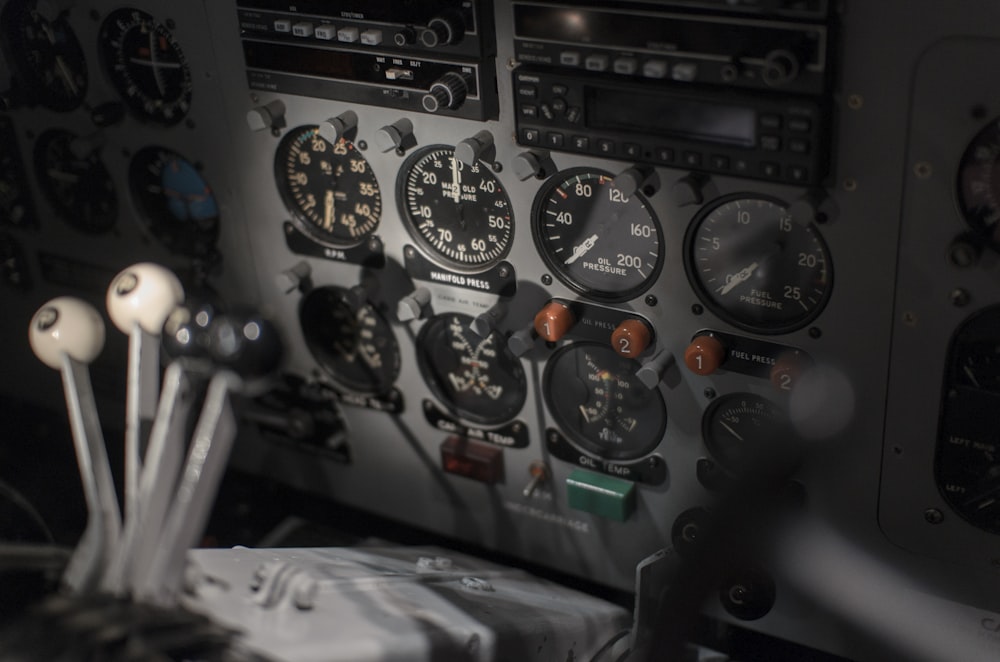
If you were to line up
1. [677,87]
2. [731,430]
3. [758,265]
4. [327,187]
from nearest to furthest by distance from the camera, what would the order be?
[677,87] → [758,265] → [731,430] → [327,187]

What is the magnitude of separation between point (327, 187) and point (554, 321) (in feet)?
2.58

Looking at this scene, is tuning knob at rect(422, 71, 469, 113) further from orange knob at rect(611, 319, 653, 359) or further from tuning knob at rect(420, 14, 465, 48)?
orange knob at rect(611, 319, 653, 359)

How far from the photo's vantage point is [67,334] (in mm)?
1980

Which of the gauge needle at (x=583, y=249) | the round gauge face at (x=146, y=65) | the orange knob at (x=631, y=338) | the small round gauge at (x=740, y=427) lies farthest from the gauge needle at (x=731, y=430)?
the round gauge face at (x=146, y=65)

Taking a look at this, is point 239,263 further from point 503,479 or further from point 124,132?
point 503,479

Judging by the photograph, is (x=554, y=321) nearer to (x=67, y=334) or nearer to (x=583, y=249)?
(x=583, y=249)

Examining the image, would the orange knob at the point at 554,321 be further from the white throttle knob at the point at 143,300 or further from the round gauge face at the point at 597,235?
the white throttle knob at the point at 143,300

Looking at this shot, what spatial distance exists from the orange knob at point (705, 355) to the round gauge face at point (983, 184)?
2.13 ft

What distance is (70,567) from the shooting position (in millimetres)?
1910

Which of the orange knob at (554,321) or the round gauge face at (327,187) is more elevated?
the round gauge face at (327,187)

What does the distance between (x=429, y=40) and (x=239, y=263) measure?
1.14 metres

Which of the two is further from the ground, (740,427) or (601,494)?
(740,427)

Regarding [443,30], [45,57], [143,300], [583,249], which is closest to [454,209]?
[583,249]

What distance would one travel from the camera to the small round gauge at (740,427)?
2822 millimetres
